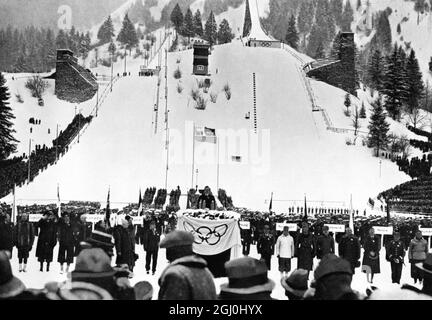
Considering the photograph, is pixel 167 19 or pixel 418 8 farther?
pixel 418 8

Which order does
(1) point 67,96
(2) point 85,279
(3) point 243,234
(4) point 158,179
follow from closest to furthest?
(2) point 85,279
(3) point 243,234
(4) point 158,179
(1) point 67,96

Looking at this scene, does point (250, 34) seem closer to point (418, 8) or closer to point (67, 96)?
point (67, 96)

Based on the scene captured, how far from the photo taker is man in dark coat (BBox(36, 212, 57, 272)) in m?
11.3

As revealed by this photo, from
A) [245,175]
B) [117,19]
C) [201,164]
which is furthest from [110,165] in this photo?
[117,19]

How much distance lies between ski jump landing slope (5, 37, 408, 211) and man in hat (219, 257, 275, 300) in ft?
71.2

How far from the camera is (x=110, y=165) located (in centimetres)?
3123

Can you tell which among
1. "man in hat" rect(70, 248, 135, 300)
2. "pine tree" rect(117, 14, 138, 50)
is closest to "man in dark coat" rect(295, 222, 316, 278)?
"man in hat" rect(70, 248, 135, 300)

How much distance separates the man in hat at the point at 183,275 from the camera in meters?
3.46

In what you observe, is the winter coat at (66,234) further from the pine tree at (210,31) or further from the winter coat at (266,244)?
the pine tree at (210,31)

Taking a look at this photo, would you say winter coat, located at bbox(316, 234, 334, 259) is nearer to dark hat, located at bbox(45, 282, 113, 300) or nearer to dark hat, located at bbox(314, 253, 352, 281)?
dark hat, located at bbox(314, 253, 352, 281)

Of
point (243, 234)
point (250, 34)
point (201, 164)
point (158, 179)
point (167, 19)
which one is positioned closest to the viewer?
point (243, 234)

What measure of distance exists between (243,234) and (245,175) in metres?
16.2

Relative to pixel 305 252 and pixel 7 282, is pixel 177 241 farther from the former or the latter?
pixel 305 252

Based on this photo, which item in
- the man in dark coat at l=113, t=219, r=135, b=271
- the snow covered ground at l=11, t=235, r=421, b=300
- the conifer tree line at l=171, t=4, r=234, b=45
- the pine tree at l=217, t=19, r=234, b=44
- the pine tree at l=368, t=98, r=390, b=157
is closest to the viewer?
the snow covered ground at l=11, t=235, r=421, b=300
